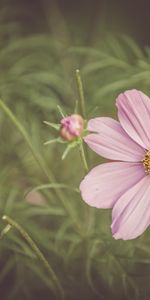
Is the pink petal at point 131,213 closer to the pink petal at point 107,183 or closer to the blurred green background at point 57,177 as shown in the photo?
the pink petal at point 107,183

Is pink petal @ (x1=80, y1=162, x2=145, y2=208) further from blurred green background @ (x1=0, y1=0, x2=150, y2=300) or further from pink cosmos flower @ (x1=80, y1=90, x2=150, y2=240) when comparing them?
blurred green background @ (x1=0, y1=0, x2=150, y2=300)

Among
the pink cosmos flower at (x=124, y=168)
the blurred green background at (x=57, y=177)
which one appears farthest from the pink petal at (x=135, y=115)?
the blurred green background at (x=57, y=177)

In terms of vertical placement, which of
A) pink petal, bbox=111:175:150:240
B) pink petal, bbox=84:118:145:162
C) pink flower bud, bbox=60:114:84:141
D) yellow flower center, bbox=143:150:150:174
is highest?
pink flower bud, bbox=60:114:84:141

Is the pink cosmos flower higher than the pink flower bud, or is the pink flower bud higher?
the pink flower bud

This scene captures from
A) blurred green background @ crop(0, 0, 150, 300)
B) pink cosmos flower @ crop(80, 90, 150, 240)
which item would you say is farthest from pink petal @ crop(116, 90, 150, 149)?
blurred green background @ crop(0, 0, 150, 300)

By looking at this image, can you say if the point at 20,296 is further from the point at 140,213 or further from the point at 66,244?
the point at 140,213
